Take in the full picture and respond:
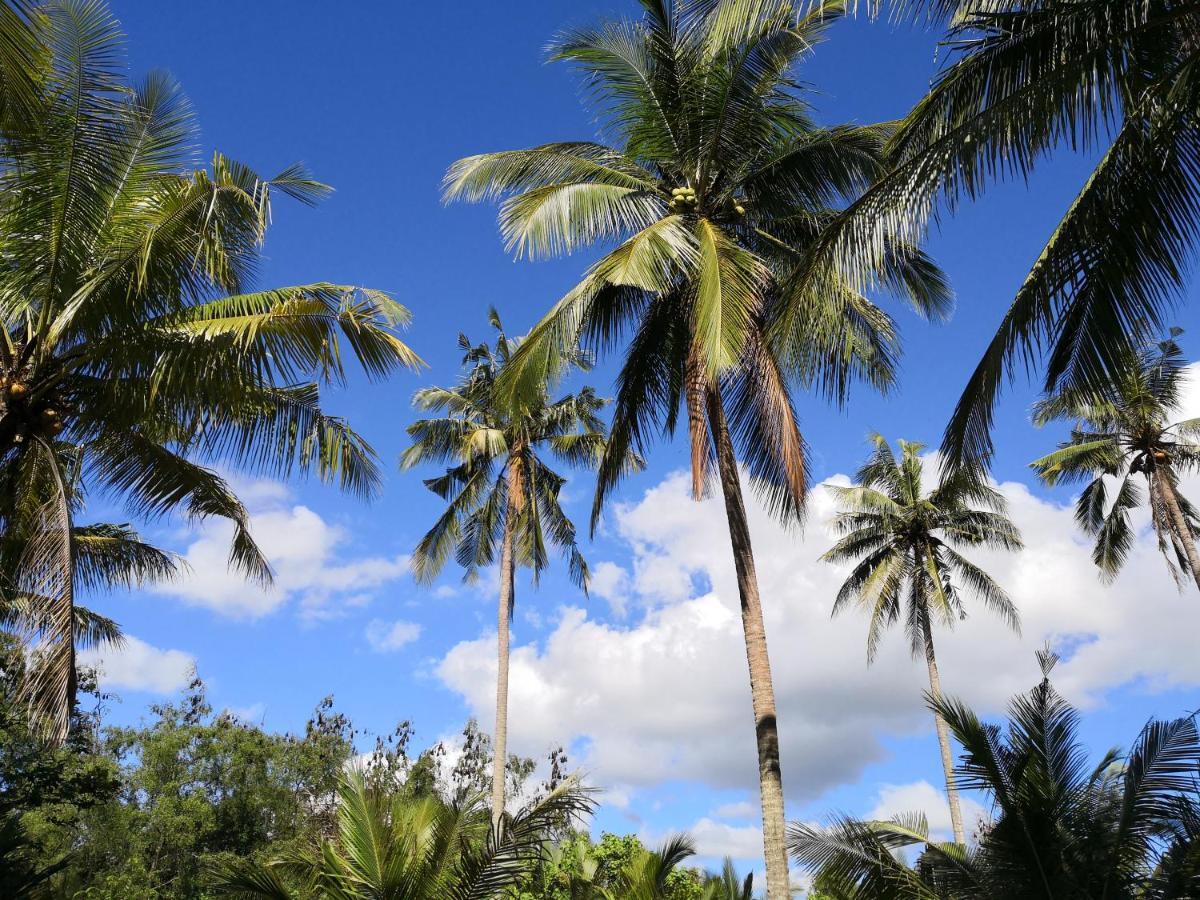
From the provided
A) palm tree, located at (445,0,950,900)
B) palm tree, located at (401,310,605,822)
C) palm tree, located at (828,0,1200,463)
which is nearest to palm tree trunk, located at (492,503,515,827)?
palm tree, located at (401,310,605,822)

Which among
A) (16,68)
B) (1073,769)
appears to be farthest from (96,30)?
(1073,769)

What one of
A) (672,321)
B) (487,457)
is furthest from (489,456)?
(672,321)

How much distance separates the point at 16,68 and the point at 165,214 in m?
2.27

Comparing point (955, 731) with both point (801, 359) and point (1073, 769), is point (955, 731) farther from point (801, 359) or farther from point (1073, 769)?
point (801, 359)

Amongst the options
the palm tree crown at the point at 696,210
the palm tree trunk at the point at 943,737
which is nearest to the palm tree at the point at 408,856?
the palm tree crown at the point at 696,210

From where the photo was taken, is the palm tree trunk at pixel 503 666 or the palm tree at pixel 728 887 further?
the palm tree trunk at pixel 503 666

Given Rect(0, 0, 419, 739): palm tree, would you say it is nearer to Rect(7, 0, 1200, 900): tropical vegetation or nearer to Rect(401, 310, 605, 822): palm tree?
Rect(7, 0, 1200, 900): tropical vegetation

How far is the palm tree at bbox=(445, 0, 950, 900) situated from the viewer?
1095 cm

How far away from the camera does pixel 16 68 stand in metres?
6.11

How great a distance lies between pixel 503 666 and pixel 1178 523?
16179 millimetres

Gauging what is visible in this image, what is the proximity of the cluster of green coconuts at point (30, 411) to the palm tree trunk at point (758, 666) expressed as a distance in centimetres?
700

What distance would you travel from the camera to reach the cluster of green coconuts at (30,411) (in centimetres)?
788

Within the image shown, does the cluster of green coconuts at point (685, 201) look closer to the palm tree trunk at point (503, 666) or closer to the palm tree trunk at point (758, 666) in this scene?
the palm tree trunk at point (758, 666)

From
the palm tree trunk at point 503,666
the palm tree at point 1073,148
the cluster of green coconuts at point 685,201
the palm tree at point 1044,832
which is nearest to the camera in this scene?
the palm tree at point 1073,148
